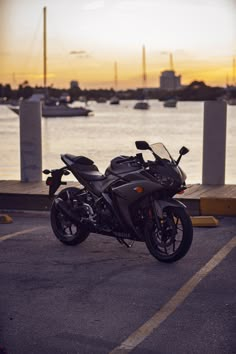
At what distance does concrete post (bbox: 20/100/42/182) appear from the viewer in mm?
11219

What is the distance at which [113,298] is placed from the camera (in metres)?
5.39

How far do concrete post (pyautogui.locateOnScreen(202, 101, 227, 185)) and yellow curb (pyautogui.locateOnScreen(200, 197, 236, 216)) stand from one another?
5.49ft

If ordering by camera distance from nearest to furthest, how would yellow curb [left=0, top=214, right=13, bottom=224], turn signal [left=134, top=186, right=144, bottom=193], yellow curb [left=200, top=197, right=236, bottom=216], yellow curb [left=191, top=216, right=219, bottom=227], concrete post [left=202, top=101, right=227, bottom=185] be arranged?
1. turn signal [left=134, top=186, right=144, bottom=193]
2. yellow curb [left=191, top=216, right=219, bottom=227]
3. yellow curb [left=0, top=214, right=13, bottom=224]
4. yellow curb [left=200, top=197, right=236, bottom=216]
5. concrete post [left=202, top=101, right=227, bottom=185]

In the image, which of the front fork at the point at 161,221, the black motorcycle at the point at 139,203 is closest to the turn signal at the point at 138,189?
the black motorcycle at the point at 139,203

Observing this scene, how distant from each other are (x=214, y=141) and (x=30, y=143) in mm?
3036

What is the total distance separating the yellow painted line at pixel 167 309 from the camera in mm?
4363

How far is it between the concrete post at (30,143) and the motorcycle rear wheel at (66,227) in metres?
3.70

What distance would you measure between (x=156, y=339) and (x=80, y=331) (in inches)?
21.1

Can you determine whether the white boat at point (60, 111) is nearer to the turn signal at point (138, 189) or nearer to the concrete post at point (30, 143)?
the concrete post at point (30, 143)

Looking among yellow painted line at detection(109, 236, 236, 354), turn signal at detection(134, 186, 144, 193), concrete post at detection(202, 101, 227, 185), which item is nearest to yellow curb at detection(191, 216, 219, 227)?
yellow painted line at detection(109, 236, 236, 354)

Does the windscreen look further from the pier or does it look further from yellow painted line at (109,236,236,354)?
the pier

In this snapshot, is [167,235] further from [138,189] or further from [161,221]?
[138,189]

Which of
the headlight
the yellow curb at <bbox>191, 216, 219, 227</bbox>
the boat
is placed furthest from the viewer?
the boat

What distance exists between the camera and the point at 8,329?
4641 millimetres
